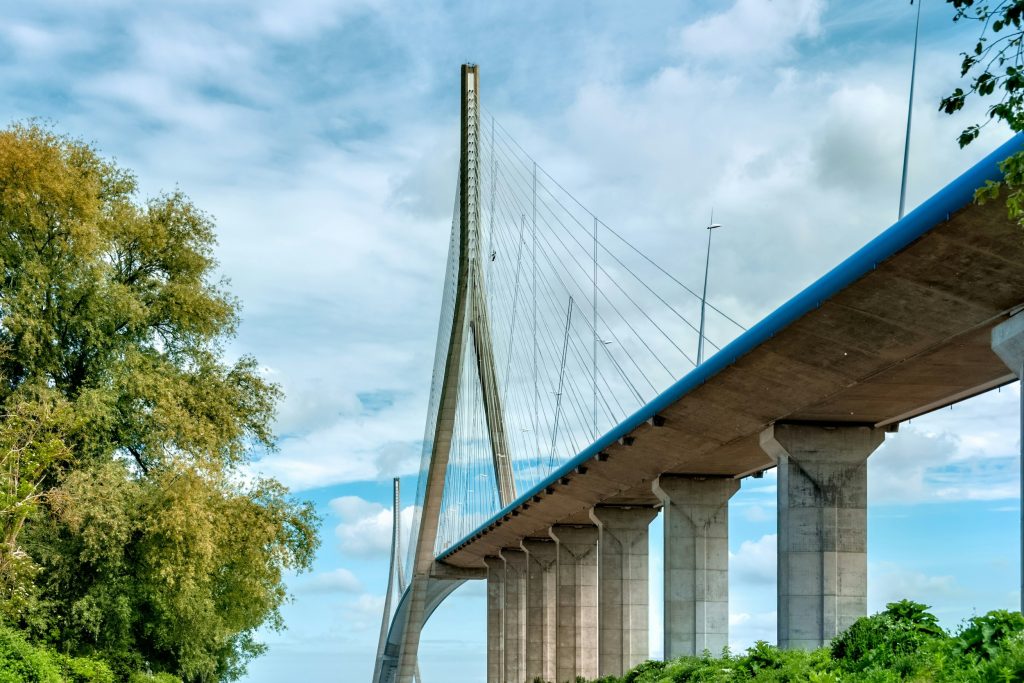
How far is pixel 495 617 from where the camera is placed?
63.8 metres

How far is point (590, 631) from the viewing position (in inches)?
1780

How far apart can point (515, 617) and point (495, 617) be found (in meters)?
7.02

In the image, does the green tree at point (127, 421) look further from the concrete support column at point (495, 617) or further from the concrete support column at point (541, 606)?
the concrete support column at point (495, 617)

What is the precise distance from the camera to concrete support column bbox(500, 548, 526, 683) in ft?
185

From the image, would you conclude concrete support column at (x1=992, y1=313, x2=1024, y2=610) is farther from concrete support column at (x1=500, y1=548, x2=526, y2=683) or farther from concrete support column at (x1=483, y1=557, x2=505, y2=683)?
concrete support column at (x1=483, y1=557, x2=505, y2=683)

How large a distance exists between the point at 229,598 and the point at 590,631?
13.3 metres

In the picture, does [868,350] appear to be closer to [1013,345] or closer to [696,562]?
[1013,345]

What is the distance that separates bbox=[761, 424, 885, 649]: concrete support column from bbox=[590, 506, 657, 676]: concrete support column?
47.3 feet

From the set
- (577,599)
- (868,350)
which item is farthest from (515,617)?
(868,350)

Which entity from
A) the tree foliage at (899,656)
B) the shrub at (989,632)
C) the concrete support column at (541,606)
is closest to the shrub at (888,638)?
the tree foliage at (899,656)

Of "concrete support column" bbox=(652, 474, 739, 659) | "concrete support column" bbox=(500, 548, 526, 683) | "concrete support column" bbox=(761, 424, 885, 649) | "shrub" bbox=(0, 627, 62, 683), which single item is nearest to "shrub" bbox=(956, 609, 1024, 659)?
"concrete support column" bbox=(761, 424, 885, 649)

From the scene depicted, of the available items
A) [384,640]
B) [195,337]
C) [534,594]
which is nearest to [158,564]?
[195,337]

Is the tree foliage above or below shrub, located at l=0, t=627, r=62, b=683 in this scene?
above

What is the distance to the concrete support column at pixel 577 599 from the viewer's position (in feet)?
148
